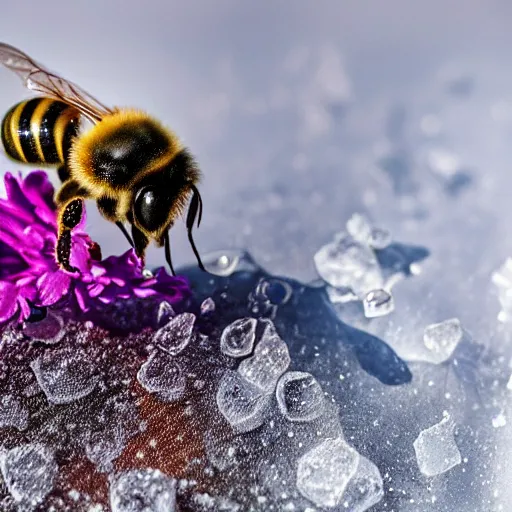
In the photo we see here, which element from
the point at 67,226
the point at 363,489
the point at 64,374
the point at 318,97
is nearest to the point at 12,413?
the point at 64,374

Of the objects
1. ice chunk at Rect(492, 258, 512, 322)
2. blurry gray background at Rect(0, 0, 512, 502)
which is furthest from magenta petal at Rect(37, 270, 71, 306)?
ice chunk at Rect(492, 258, 512, 322)

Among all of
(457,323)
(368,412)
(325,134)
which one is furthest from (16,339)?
(325,134)

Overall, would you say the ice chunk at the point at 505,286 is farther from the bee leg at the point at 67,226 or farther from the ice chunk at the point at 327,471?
the bee leg at the point at 67,226

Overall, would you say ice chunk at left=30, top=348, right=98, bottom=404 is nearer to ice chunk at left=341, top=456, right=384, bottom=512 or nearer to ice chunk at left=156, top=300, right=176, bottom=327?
ice chunk at left=156, top=300, right=176, bottom=327

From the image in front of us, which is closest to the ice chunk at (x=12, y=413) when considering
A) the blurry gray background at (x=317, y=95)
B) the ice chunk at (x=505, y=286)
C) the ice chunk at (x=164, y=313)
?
the ice chunk at (x=164, y=313)

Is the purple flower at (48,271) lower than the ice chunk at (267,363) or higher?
higher

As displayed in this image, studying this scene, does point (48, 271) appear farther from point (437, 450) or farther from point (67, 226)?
point (437, 450)

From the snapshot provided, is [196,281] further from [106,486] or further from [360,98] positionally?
[360,98]

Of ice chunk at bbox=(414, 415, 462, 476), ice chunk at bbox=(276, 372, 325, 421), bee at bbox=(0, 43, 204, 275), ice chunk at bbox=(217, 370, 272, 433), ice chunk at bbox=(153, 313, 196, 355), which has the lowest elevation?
ice chunk at bbox=(414, 415, 462, 476)
